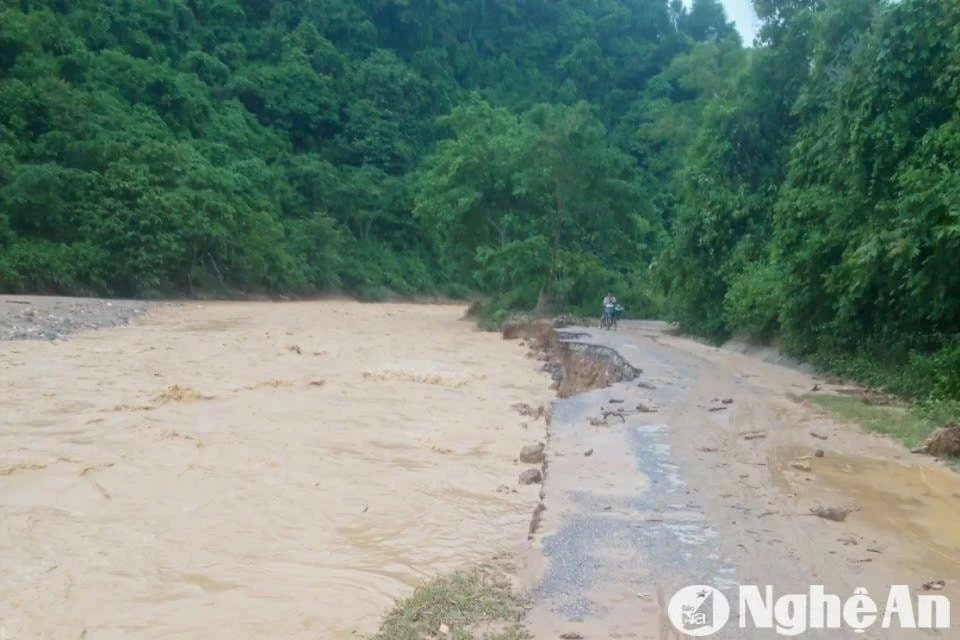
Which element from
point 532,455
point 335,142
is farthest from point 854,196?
point 335,142

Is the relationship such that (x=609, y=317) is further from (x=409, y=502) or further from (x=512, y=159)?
(x=409, y=502)

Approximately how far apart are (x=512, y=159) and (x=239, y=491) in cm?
2469

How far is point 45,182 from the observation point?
3606 centimetres

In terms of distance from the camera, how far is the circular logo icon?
17.8 ft

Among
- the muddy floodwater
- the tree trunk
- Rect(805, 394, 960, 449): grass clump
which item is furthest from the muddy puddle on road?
the tree trunk

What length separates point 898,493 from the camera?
8.73 metres

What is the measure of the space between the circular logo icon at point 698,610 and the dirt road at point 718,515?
73 millimetres

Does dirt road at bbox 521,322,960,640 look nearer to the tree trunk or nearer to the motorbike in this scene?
the motorbike

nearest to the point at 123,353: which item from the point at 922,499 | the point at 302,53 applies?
the point at 922,499

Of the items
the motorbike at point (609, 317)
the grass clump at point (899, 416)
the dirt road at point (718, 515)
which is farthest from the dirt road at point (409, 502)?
the motorbike at point (609, 317)

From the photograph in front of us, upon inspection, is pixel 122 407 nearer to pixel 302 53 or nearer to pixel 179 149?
pixel 179 149

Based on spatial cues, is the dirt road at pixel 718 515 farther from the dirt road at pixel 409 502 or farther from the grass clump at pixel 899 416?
the grass clump at pixel 899 416

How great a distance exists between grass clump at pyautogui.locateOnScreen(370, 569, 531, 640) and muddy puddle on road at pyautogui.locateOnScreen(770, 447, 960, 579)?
2.97 meters

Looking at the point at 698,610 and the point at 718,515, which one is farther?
the point at 718,515
